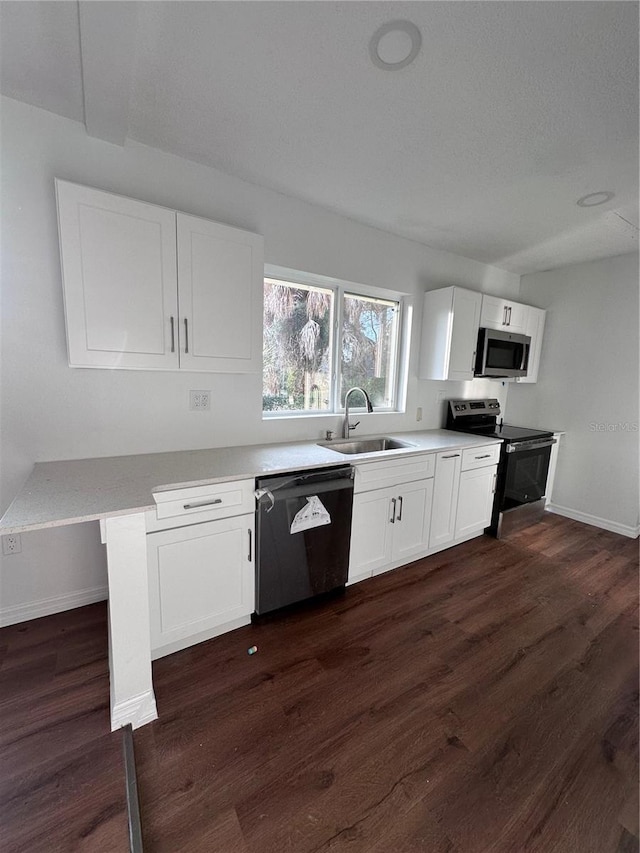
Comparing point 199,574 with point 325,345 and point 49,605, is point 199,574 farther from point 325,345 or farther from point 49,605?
point 325,345

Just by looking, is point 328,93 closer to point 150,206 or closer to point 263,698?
point 150,206

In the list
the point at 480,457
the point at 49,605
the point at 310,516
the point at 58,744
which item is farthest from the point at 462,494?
the point at 49,605

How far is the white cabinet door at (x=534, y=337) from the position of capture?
3666mm

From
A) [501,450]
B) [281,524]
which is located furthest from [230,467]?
[501,450]

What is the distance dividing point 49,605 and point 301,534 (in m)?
1.45

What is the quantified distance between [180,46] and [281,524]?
2.03 m

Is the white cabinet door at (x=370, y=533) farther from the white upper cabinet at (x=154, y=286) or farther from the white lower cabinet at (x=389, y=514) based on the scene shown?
the white upper cabinet at (x=154, y=286)

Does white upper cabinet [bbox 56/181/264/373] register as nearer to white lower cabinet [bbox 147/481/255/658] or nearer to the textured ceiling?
the textured ceiling

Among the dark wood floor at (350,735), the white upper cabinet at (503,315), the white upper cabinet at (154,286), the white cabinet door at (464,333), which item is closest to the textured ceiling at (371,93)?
the white upper cabinet at (154,286)

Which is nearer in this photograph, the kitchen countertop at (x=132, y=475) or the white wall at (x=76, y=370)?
the kitchen countertop at (x=132, y=475)

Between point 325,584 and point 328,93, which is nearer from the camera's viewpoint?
point 328,93

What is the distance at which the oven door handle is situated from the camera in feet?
10.0

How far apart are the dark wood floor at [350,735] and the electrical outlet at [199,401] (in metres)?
1.27

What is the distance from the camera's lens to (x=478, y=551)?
9.60 feet
